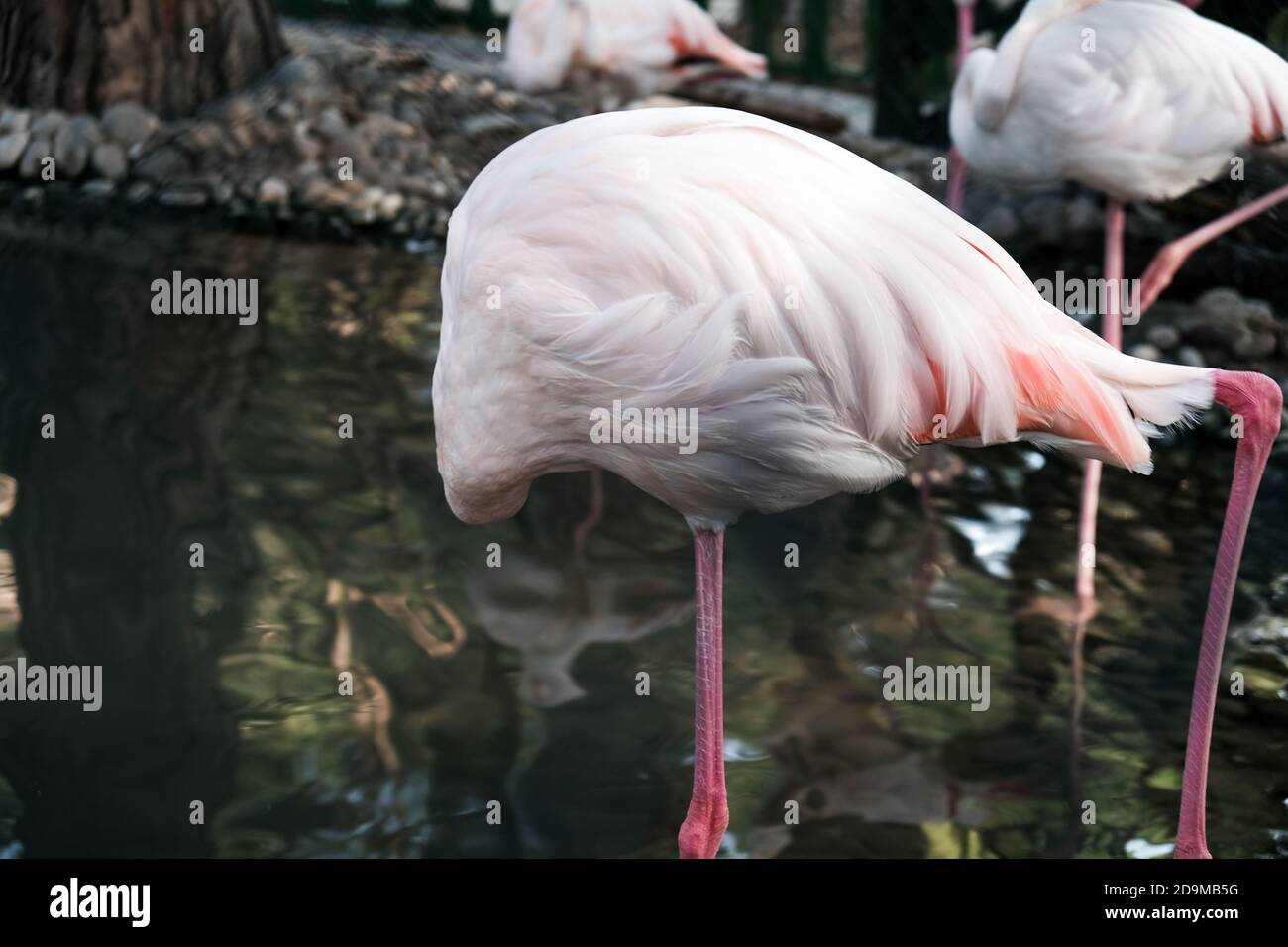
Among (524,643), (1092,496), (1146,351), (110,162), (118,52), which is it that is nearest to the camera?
(524,643)

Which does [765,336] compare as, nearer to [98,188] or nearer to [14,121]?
[98,188]

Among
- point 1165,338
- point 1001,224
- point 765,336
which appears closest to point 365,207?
point 1001,224

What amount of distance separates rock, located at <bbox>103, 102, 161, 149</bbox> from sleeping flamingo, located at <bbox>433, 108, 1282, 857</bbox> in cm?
408

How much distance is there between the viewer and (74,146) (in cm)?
560

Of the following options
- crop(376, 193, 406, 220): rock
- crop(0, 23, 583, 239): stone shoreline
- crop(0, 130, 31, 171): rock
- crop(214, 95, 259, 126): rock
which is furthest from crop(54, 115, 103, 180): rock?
crop(376, 193, 406, 220): rock

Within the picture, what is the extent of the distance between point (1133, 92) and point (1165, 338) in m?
1.32

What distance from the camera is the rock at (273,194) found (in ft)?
18.0

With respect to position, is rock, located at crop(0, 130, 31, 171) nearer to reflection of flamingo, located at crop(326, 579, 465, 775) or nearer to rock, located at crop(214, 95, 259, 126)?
rock, located at crop(214, 95, 259, 126)

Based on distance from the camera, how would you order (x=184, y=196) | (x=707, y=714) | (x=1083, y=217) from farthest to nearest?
(x=184, y=196) < (x=1083, y=217) < (x=707, y=714)

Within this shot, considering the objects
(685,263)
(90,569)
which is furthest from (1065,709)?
(90,569)

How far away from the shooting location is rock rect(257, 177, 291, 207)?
5.49 metres

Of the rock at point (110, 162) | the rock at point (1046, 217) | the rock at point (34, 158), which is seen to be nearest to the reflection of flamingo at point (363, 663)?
the rock at point (1046, 217)

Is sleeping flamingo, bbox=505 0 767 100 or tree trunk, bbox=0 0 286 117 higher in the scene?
sleeping flamingo, bbox=505 0 767 100

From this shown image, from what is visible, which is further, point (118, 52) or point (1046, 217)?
point (118, 52)
